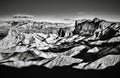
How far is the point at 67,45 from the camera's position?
588 cm

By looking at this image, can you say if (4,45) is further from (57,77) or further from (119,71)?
(119,71)

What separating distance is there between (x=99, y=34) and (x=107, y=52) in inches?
37.2

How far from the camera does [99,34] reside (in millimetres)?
5773

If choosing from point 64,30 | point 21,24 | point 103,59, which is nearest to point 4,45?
point 21,24

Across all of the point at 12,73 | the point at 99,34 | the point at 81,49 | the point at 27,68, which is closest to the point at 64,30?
the point at 81,49

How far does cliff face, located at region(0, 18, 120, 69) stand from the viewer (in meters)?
4.99

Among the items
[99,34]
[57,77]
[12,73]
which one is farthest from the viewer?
[99,34]

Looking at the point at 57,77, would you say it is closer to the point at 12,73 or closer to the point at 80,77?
the point at 80,77

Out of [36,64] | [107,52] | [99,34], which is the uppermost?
[99,34]

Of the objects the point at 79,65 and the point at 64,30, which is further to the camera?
the point at 64,30

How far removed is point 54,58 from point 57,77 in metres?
1.63

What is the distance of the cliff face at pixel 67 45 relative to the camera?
16.4ft

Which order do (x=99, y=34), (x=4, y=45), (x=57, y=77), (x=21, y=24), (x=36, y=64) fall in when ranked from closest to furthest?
(x=57, y=77) < (x=36, y=64) < (x=99, y=34) < (x=4, y=45) < (x=21, y=24)

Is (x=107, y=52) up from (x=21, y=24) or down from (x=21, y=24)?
down
